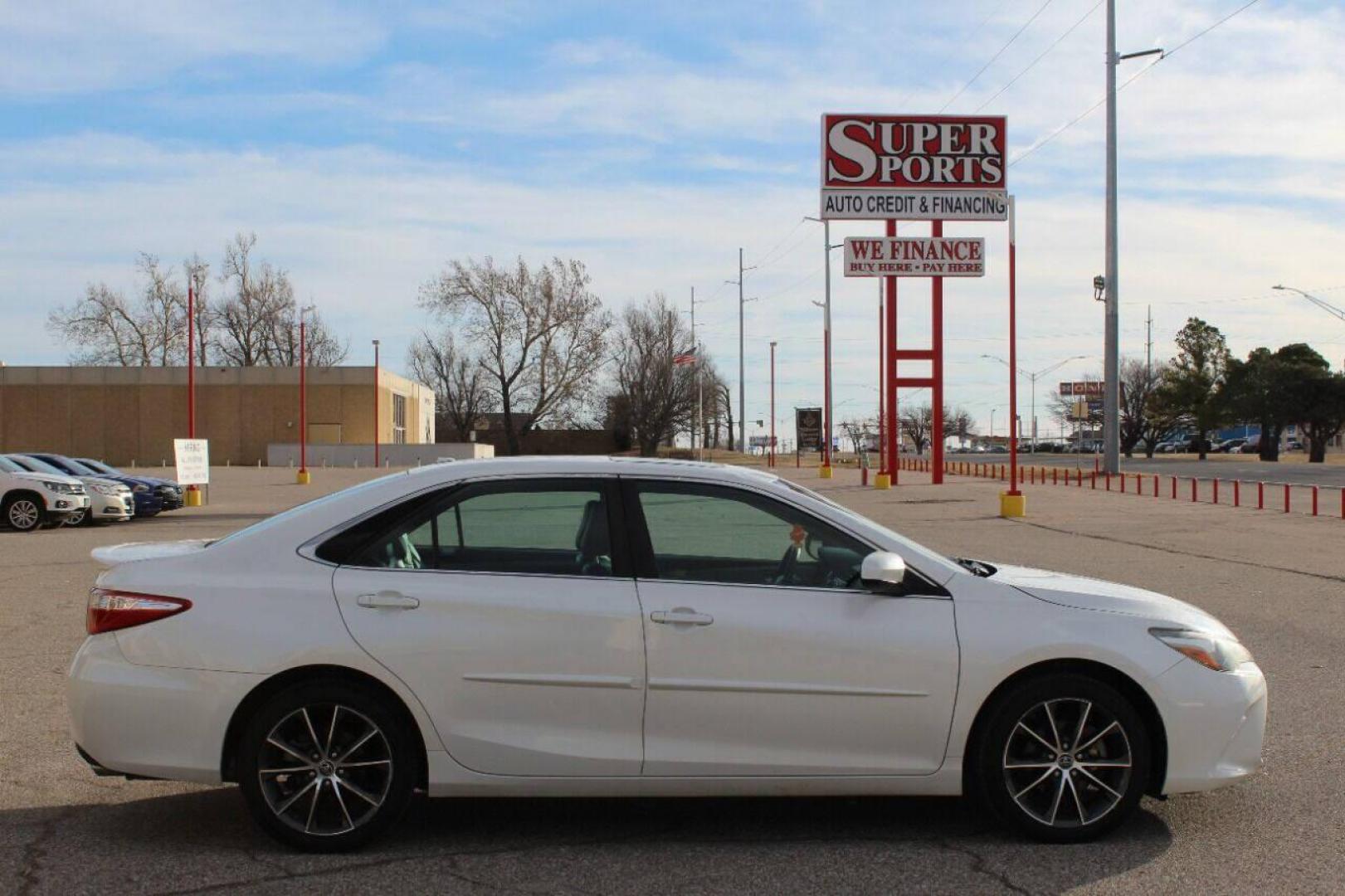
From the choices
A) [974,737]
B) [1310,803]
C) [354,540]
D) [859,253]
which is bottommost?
[1310,803]

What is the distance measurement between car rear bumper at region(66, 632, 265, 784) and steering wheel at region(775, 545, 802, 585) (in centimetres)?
203

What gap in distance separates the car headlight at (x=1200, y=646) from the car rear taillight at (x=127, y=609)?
3.84 meters

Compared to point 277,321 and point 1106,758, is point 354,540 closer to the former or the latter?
point 1106,758

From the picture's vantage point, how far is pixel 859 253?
40.7 meters

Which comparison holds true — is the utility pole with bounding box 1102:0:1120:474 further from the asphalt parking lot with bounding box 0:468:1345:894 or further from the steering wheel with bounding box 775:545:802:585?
the steering wheel with bounding box 775:545:802:585

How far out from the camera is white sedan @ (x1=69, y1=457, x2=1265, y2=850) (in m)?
5.09

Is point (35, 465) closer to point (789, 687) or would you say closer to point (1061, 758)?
point (789, 687)

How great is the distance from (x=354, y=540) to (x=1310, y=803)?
4.27 m

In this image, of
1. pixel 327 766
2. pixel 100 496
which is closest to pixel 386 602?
pixel 327 766

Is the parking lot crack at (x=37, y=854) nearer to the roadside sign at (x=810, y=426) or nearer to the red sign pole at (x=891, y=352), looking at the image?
the red sign pole at (x=891, y=352)

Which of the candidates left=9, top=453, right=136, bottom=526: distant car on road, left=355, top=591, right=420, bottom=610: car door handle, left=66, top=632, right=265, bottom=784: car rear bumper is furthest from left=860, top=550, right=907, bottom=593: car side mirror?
left=9, top=453, right=136, bottom=526: distant car on road

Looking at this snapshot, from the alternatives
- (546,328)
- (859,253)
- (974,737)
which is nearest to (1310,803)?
(974,737)

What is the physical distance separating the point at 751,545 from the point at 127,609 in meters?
2.47

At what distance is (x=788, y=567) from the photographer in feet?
17.5
